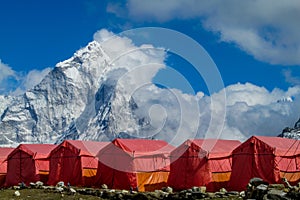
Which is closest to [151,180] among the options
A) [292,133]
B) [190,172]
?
[190,172]

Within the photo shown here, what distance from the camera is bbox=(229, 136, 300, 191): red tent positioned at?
1601 inches

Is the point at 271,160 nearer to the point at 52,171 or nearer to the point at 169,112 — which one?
the point at 169,112

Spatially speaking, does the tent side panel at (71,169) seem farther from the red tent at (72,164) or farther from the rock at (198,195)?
the rock at (198,195)

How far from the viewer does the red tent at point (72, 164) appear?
163 ft

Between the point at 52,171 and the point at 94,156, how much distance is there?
183 inches

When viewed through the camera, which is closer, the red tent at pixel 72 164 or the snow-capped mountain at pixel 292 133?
the red tent at pixel 72 164

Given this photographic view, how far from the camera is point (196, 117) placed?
4325 centimetres

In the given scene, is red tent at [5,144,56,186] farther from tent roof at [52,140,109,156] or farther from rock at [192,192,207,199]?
rock at [192,192,207,199]

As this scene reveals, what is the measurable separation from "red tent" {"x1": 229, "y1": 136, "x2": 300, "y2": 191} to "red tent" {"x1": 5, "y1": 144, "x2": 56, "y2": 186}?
21.6 m

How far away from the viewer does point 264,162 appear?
41094 millimetres

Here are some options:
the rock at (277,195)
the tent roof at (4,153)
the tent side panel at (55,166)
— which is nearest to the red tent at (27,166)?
the tent side panel at (55,166)

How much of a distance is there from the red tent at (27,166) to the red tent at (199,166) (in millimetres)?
15403

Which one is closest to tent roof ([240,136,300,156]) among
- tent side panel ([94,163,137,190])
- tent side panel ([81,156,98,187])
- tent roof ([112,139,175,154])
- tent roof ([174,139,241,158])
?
tent roof ([174,139,241,158])

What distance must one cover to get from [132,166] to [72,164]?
8.24 m
